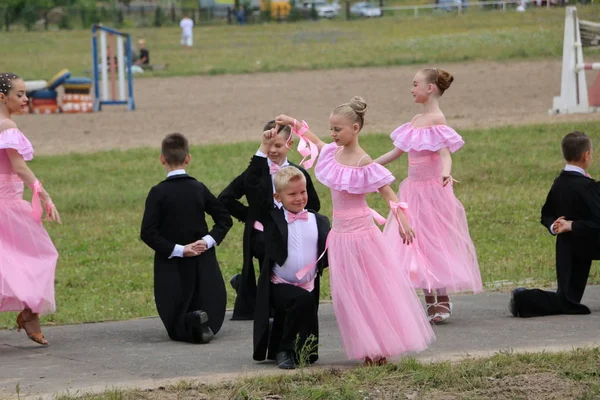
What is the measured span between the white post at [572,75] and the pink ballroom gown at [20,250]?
14.3 meters

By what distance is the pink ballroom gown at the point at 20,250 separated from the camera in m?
7.50

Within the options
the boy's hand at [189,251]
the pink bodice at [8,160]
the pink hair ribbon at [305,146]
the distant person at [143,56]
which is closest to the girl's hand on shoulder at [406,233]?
the pink hair ribbon at [305,146]

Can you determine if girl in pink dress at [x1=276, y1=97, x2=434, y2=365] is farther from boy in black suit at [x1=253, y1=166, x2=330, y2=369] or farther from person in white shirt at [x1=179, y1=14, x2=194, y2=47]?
person in white shirt at [x1=179, y1=14, x2=194, y2=47]

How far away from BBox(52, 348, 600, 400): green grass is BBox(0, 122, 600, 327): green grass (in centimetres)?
304

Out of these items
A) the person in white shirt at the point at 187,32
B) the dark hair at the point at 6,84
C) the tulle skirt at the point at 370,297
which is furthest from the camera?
the person in white shirt at the point at 187,32

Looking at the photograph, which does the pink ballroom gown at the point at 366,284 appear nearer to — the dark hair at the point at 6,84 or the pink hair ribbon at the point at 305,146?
the pink hair ribbon at the point at 305,146

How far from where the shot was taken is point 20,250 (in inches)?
303

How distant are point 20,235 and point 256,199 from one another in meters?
1.69

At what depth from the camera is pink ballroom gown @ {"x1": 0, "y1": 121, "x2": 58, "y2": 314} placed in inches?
295

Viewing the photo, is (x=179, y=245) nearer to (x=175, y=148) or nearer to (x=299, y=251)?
(x=175, y=148)

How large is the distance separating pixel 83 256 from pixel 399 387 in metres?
6.74

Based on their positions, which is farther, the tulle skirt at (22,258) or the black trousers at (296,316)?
the tulle skirt at (22,258)

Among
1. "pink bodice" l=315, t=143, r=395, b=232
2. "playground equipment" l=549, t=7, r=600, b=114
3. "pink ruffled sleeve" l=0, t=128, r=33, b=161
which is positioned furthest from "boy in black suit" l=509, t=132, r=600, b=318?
"playground equipment" l=549, t=7, r=600, b=114

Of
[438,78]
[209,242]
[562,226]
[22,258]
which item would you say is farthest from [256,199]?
[562,226]
